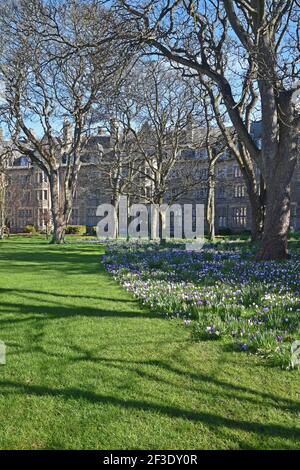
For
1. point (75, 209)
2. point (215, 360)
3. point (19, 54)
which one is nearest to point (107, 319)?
point (215, 360)

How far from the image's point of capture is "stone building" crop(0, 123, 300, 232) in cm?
3381

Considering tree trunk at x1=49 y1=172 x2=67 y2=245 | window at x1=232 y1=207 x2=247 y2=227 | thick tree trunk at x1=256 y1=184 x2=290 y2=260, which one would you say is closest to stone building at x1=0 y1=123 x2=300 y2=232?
window at x1=232 y1=207 x2=247 y2=227

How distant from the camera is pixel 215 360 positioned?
170 inches

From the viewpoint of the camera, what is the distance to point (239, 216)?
5075cm

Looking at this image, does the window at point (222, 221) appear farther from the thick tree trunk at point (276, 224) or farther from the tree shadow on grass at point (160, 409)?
the tree shadow on grass at point (160, 409)

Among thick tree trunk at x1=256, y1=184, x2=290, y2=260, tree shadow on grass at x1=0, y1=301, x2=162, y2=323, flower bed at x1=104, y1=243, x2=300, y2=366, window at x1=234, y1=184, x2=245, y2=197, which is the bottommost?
tree shadow on grass at x1=0, y1=301, x2=162, y2=323

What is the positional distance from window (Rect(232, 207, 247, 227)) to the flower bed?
39.5m

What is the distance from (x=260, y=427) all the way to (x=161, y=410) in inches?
31.3

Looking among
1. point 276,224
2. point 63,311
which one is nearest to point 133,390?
point 63,311

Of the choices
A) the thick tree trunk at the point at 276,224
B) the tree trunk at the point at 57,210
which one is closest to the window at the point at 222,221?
the tree trunk at the point at 57,210

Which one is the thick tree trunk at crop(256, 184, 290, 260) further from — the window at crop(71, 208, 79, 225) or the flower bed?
the window at crop(71, 208, 79, 225)

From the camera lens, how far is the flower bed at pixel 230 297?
484 centimetres

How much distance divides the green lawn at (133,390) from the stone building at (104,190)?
63.7 feet

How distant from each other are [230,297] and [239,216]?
45.3 meters
